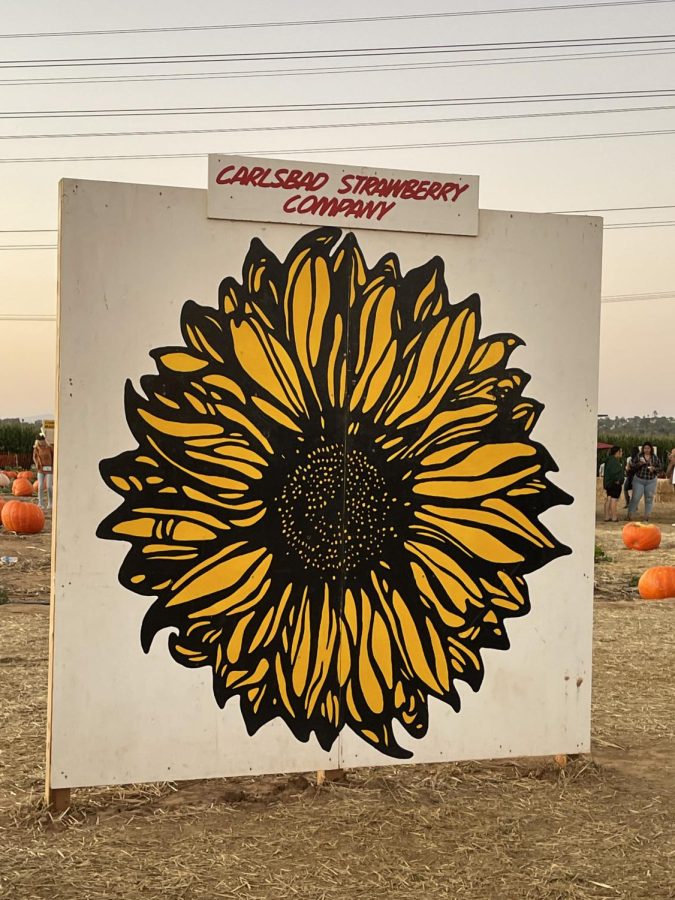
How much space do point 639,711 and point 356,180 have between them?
4.01 meters

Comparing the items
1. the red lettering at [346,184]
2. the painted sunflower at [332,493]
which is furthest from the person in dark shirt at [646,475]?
the red lettering at [346,184]

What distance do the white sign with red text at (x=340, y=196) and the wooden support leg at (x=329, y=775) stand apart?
2.72 m

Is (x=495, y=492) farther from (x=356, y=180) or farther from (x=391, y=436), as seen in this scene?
(x=356, y=180)

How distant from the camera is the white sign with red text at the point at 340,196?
5.31 metres

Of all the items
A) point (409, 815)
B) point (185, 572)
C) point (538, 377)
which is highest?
point (538, 377)

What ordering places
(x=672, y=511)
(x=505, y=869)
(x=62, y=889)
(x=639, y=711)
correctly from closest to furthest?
(x=62, y=889), (x=505, y=869), (x=639, y=711), (x=672, y=511)

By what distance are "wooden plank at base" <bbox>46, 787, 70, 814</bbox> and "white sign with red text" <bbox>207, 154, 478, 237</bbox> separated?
8.99ft

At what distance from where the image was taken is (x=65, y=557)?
510 centimetres

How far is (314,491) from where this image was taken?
5.46 m

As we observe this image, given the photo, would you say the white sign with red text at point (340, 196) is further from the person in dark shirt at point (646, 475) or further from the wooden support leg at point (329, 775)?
the person in dark shirt at point (646, 475)

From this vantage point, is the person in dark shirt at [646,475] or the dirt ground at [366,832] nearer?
the dirt ground at [366,832]

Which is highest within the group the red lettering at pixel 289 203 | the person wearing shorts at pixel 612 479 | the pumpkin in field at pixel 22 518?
the red lettering at pixel 289 203

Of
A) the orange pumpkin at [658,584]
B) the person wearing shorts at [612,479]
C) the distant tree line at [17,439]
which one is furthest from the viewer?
the distant tree line at [17,439]

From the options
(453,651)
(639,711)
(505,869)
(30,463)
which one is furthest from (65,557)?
(30,463)
